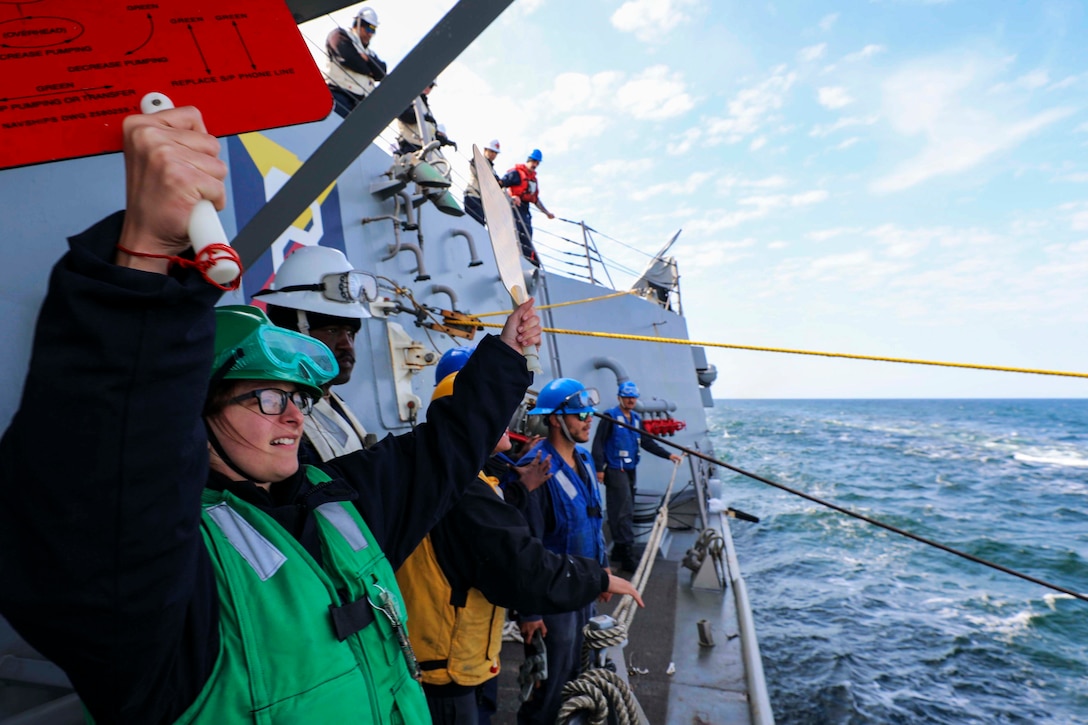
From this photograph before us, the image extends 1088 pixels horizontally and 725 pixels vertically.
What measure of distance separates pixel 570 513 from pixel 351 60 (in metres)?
3.90

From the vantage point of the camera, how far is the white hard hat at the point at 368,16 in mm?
4734

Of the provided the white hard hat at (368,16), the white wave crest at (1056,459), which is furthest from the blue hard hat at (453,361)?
the white wave crest at (1056,459)

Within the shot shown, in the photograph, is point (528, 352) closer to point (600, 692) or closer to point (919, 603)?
point (600, 692)

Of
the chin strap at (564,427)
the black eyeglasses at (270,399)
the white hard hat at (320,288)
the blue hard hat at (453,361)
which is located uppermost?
the white hard hat at (320,288)

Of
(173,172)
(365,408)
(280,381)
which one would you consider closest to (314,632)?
(280,381)

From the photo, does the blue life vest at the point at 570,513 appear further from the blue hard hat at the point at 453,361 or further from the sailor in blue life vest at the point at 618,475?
the sailor in blue life vest at the point at 618,475

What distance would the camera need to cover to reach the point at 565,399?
330 centimetres

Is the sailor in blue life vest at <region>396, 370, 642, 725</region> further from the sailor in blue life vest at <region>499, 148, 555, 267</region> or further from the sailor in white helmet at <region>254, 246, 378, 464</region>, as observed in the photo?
the sailor in blue life vest at <region>499, 148, 555, 267</region>

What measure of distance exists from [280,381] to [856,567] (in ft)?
38.2

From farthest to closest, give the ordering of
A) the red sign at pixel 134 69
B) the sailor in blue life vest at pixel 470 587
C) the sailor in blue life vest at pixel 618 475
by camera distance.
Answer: the sailor in blue life vest at pixel 618 475 < the sailor in blue life vest at pixel 470 587 < the red sign at pixel 134 69

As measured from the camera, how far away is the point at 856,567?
10484 mm

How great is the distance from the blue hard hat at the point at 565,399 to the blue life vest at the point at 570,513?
0.23 meters

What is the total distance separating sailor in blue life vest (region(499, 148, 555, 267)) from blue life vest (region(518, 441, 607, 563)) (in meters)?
5.05

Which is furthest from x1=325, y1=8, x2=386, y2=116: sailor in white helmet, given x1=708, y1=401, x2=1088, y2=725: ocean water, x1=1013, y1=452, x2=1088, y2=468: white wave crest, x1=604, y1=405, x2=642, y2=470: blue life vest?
x1=1013, y1=452, x2=1088, y2=468: white wave crest
